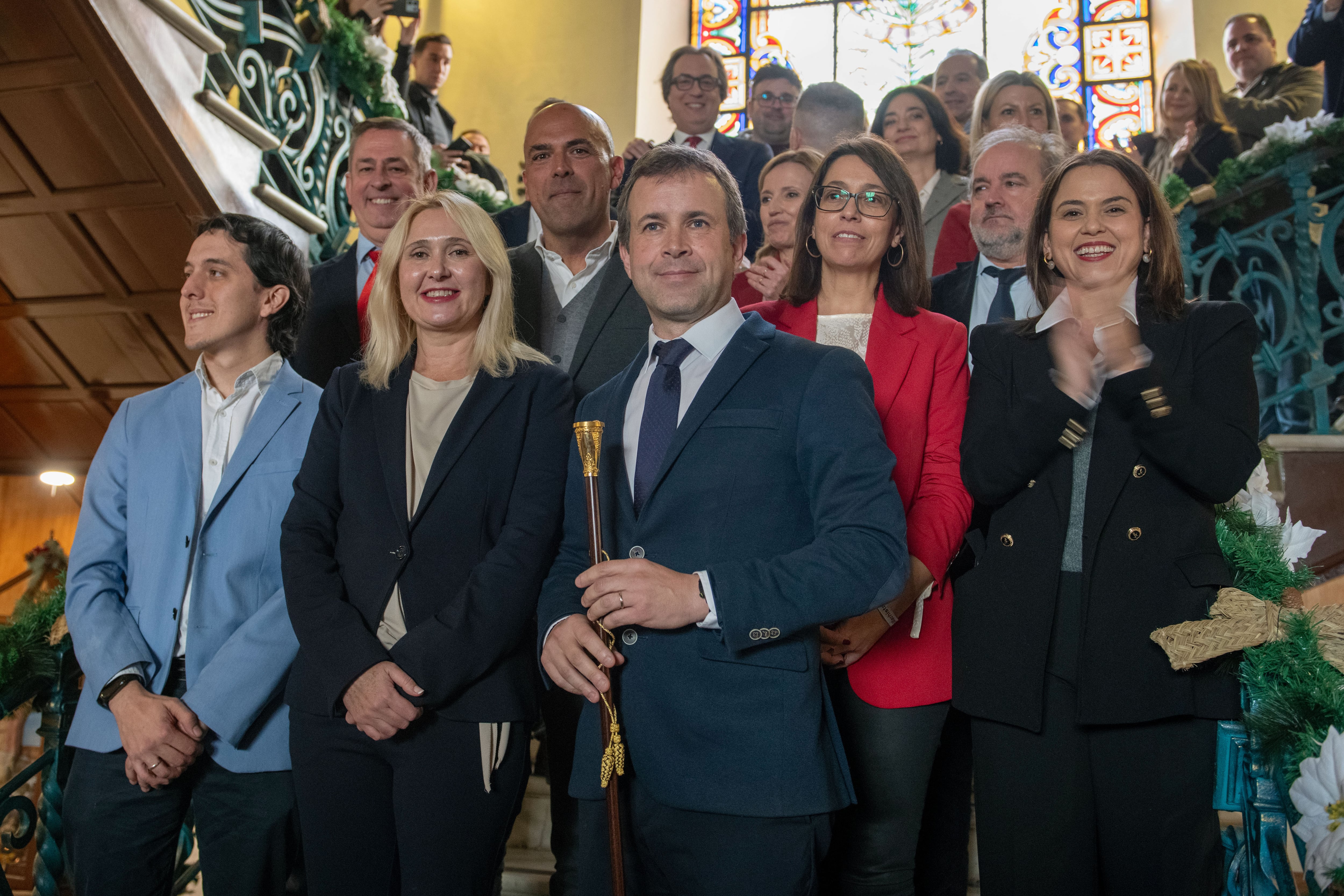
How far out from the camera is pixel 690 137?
4891 mm

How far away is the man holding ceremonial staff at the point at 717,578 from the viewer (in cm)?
150

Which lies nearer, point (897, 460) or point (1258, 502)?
point (897, 460)

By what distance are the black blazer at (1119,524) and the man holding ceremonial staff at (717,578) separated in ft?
1.31

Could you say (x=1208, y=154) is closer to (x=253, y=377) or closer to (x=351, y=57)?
(x=351, y=57)

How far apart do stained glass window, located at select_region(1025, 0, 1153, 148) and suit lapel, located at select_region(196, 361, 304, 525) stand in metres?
8.11

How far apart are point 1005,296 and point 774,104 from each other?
2.82m

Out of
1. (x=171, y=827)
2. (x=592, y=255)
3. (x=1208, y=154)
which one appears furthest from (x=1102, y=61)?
(x=171, y=827)

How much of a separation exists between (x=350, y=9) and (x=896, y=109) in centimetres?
300

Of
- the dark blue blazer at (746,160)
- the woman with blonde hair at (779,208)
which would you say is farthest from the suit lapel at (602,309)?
Answer: the dark blue blazer at (746,160)

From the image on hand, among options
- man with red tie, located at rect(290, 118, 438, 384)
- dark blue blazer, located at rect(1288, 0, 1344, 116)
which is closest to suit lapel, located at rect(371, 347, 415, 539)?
man with red tie, located at rect(290, 118, 438, 384)

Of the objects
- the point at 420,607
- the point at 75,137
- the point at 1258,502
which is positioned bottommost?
the point at 420,607

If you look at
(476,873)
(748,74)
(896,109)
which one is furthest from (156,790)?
(748,74)

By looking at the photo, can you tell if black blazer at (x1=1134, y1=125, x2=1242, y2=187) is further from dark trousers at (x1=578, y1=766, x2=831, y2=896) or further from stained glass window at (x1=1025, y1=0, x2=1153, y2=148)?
dark trousers at (x1=578, y1=766, x2=831, y2=896)

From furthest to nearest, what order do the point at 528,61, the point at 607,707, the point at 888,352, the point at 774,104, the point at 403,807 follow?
the point at 528,61 < the point at 774,104 < the point at 888,352 < the point at 403,807 < the point at 607,707
